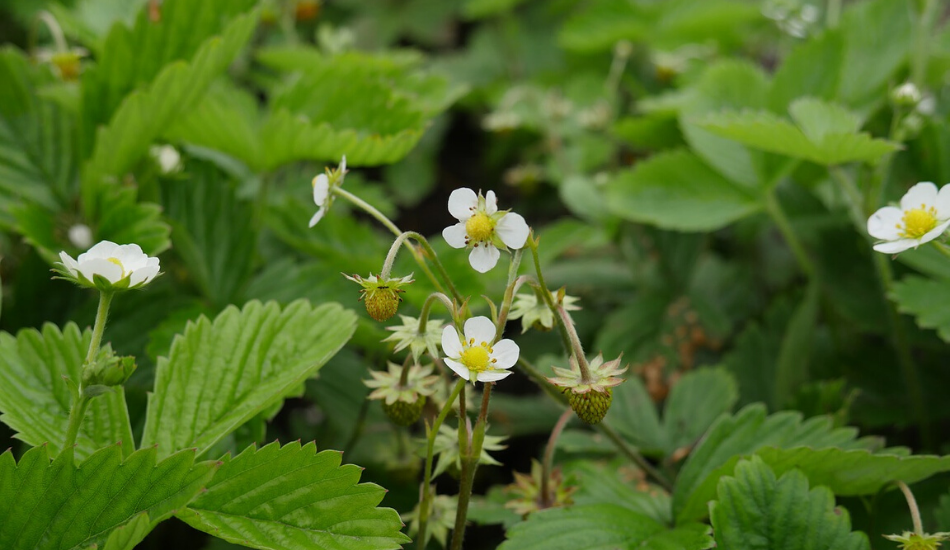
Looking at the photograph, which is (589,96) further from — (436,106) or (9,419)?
(9,419)

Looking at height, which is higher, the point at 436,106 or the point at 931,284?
the point at 436,106

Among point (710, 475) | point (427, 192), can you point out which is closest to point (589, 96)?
point (427, 192)

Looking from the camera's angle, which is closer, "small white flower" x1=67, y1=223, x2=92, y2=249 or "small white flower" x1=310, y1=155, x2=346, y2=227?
"small white flower" x1=310, y1=155, x2=346, y2=227

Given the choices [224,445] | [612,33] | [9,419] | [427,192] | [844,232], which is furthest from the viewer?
[427,192]

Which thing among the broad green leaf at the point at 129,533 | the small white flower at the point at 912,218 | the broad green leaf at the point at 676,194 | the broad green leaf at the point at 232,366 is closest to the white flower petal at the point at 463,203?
the broad green leaf at the point at 232,366

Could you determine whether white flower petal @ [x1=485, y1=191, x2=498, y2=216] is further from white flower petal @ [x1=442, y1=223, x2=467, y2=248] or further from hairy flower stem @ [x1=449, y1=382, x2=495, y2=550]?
hairy flower stem @ [x1=449, y1=382, x2=495, y2=550]

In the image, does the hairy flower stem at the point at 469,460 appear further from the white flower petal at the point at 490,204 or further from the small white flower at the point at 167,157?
the small white flower at the point at 167,157

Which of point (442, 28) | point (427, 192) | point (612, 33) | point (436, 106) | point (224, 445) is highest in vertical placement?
point (442, 28)

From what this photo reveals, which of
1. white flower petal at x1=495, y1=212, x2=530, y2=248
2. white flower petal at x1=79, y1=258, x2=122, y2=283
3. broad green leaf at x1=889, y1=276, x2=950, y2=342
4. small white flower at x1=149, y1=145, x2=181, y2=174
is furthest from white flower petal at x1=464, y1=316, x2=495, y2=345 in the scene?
small white flower at x1=149, y1=145, x2=181, y2=174
